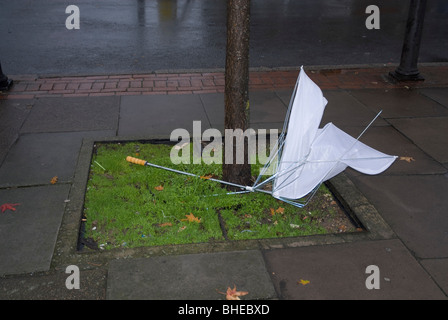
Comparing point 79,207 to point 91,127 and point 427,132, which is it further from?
point 427,132

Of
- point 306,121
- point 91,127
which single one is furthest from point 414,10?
point 91,127

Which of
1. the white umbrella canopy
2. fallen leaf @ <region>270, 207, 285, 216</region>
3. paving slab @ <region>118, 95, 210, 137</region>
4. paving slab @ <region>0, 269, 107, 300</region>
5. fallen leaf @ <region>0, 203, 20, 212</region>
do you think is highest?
the white umbrella canopy

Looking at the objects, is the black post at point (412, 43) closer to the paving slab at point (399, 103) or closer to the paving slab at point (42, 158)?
the paving slab at point (399, 103)

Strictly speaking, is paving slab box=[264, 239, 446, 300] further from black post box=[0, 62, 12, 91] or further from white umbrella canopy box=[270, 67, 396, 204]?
black post box=[0, 62, 12, 91]

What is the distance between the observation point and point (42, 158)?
17.3 feet

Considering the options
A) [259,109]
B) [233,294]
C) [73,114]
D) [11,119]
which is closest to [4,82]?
[11,119]

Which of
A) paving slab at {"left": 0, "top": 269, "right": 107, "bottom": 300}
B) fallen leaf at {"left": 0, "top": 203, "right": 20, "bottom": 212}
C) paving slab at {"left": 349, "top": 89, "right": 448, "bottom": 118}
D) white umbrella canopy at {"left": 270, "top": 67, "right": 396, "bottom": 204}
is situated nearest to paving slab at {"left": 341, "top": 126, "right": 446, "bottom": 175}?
paving slab at {"left": 349, "top": 89, "right": 448, "bottom": 118}

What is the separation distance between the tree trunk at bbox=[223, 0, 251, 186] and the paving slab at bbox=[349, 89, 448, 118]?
297cm

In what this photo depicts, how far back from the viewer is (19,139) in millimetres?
5727

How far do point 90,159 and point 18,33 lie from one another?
6.94m

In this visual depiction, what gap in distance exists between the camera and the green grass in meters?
4.09

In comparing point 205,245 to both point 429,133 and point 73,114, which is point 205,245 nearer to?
point 73,114

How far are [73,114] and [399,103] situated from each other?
4816 millimetres
